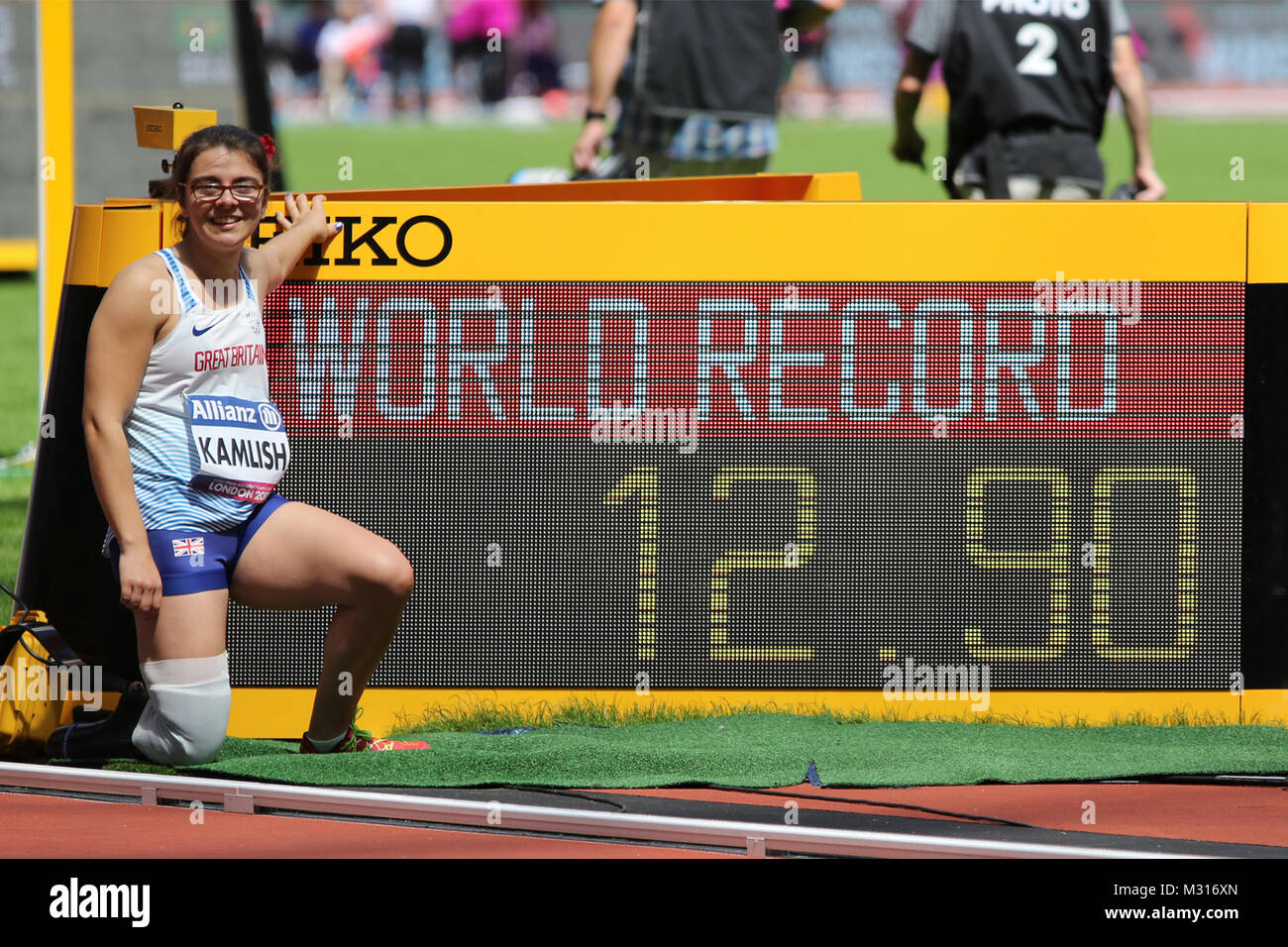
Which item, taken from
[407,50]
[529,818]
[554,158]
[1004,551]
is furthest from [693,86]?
[407,50]

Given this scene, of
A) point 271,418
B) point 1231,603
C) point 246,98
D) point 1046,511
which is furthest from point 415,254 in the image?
point 246,98

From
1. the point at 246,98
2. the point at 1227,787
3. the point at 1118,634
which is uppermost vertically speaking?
the point at 246,98

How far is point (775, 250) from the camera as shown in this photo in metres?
5.85

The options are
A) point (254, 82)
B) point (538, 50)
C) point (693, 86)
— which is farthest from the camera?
point (538, 50)

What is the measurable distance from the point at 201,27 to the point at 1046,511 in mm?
10335

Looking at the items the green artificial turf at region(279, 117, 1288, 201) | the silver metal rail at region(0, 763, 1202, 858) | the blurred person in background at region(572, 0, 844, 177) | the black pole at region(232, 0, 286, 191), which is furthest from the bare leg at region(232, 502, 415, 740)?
the green artificial turf at region(279, 117, 1288, 201)

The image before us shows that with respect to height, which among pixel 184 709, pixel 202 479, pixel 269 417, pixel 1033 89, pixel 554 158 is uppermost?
pixel 554 158

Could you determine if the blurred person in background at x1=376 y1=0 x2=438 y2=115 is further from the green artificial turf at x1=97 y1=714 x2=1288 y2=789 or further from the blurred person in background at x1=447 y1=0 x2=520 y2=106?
the green artificial turf at x1=97 y1=714 x2=1288 y2=789

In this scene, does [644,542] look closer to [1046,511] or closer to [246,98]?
[1046,511]

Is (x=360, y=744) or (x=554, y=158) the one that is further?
(x=554, y=158)

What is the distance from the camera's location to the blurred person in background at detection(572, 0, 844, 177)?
9.41 metres

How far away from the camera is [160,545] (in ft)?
17.6

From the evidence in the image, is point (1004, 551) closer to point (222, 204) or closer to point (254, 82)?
point (222, 204)

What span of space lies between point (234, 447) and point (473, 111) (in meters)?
42.1
